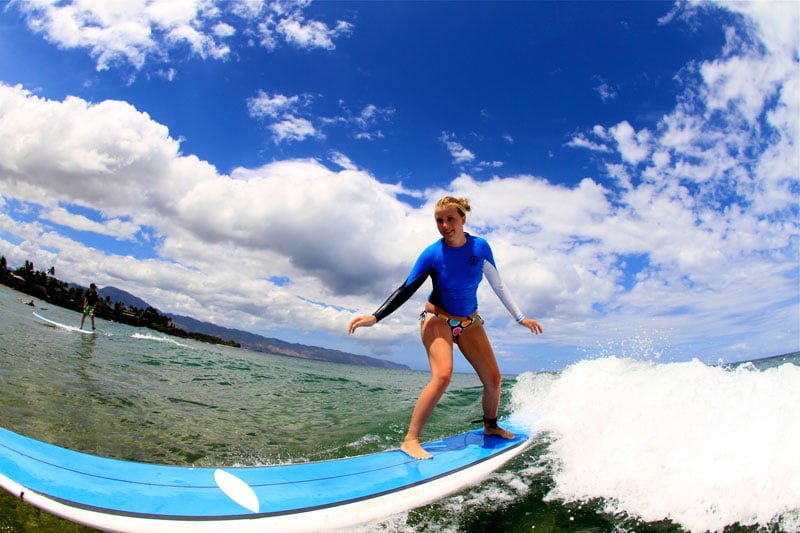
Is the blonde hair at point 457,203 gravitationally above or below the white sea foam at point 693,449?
above

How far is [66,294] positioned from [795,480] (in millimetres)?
126636

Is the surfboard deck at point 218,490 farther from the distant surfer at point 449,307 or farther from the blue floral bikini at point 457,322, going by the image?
the blue floral bikini at point 457,322

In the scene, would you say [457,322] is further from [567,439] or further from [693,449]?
[693,449]

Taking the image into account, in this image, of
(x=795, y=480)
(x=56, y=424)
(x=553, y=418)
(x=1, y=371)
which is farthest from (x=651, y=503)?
(x=1, y=371)

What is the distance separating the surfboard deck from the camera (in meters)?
2.26

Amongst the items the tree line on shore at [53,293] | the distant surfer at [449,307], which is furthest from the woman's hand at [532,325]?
the tree line on shore at [53,293]

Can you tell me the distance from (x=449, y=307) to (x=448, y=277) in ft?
1.14

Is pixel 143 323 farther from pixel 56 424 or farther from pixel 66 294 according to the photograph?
pixel 56 424

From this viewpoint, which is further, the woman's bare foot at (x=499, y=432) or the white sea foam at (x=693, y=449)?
the woman's bare foot at (x=499, y=432)

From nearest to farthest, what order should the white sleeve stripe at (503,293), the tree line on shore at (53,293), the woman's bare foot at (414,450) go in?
the woman's bare foot at (414,450) < the white sleeve stripe at (503,293) < the tree line on shore at (53,293)

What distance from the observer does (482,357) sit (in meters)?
4.62

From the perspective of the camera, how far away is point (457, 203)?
4.26m

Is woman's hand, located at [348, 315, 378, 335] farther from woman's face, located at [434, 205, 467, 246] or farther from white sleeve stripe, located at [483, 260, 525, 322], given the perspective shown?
white sleeve stripe, located at [483, 260, 525, 322]

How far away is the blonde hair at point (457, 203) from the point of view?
4215 millimetres
